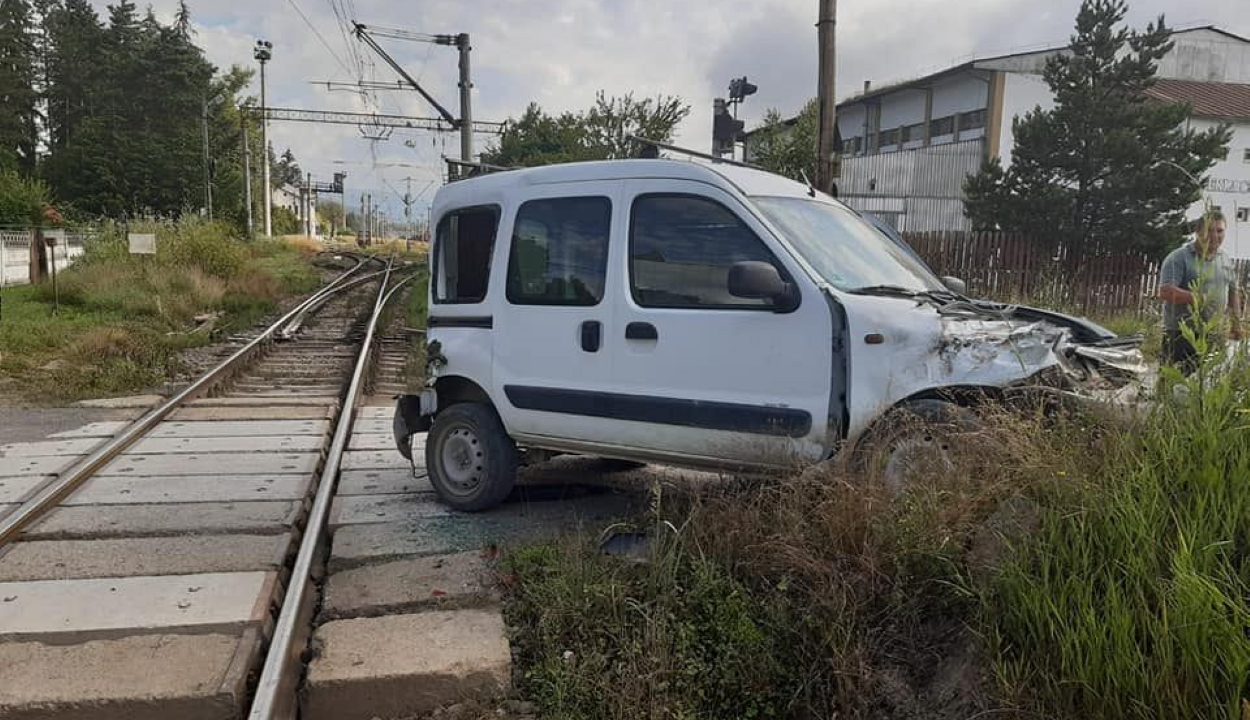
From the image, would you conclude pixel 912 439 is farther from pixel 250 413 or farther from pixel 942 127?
pixel 942 127

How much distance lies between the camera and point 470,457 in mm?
5566

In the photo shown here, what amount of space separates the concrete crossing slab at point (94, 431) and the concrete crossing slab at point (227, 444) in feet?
1.96

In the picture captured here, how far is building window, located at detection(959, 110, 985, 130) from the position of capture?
3500cm

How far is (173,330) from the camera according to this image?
49.3ft

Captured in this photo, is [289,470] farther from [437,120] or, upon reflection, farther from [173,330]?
[437,120]

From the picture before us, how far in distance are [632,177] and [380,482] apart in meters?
3.16

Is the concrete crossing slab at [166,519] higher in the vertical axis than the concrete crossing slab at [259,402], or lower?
lower

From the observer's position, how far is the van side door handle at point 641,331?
15.1ft

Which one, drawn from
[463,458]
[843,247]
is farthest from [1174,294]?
[463,458]

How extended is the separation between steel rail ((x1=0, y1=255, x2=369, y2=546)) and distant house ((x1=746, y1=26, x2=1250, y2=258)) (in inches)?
795

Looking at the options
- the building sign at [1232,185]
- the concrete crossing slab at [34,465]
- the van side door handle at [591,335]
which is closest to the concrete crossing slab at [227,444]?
the concrete crossing slab at [34,465]

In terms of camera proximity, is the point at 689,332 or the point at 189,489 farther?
the point at 189,489

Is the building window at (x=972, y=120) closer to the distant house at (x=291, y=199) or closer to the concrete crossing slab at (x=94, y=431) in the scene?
the concrete crossing slab at (x=94, y=431)

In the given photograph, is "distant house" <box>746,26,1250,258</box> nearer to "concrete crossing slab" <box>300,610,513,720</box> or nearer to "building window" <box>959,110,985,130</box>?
"building window" <box>959,110,985,130</box>
